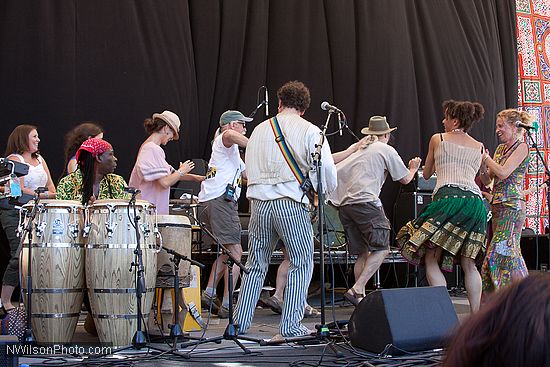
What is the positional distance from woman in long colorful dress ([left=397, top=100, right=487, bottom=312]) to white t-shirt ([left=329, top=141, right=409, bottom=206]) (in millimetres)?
843

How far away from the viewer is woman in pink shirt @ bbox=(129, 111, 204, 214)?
5.59 metres

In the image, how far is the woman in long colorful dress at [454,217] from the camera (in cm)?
550

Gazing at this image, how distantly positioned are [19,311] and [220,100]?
14.4ft

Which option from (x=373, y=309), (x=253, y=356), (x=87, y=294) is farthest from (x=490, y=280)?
(x=87, y=294)

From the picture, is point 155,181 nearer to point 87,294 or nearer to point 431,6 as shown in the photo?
point 87,294

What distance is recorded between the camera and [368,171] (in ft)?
21.7

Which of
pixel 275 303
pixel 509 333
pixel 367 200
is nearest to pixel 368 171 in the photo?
pixel 367 200

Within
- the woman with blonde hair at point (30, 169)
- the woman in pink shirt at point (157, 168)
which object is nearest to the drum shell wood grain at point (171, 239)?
the woman in pink shirt at point (157, 168)

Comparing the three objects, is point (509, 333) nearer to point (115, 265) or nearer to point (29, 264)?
point (115, 265)

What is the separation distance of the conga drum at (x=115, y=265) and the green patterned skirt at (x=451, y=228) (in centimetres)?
198

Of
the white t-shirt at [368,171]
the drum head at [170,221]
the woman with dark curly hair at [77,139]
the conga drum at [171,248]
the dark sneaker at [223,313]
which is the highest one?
the woman with dark curly hair at [77,139]

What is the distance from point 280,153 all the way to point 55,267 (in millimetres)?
1533

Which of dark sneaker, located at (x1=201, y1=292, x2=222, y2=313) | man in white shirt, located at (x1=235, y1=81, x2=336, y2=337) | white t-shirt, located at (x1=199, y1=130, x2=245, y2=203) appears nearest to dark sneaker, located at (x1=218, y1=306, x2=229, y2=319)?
dark sneaker, located at (x1=201, y1=292, x2=222, y2=313)

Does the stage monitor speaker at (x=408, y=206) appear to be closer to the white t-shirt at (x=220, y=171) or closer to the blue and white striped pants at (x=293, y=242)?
the white t-shirt at (x=220, y=171)
